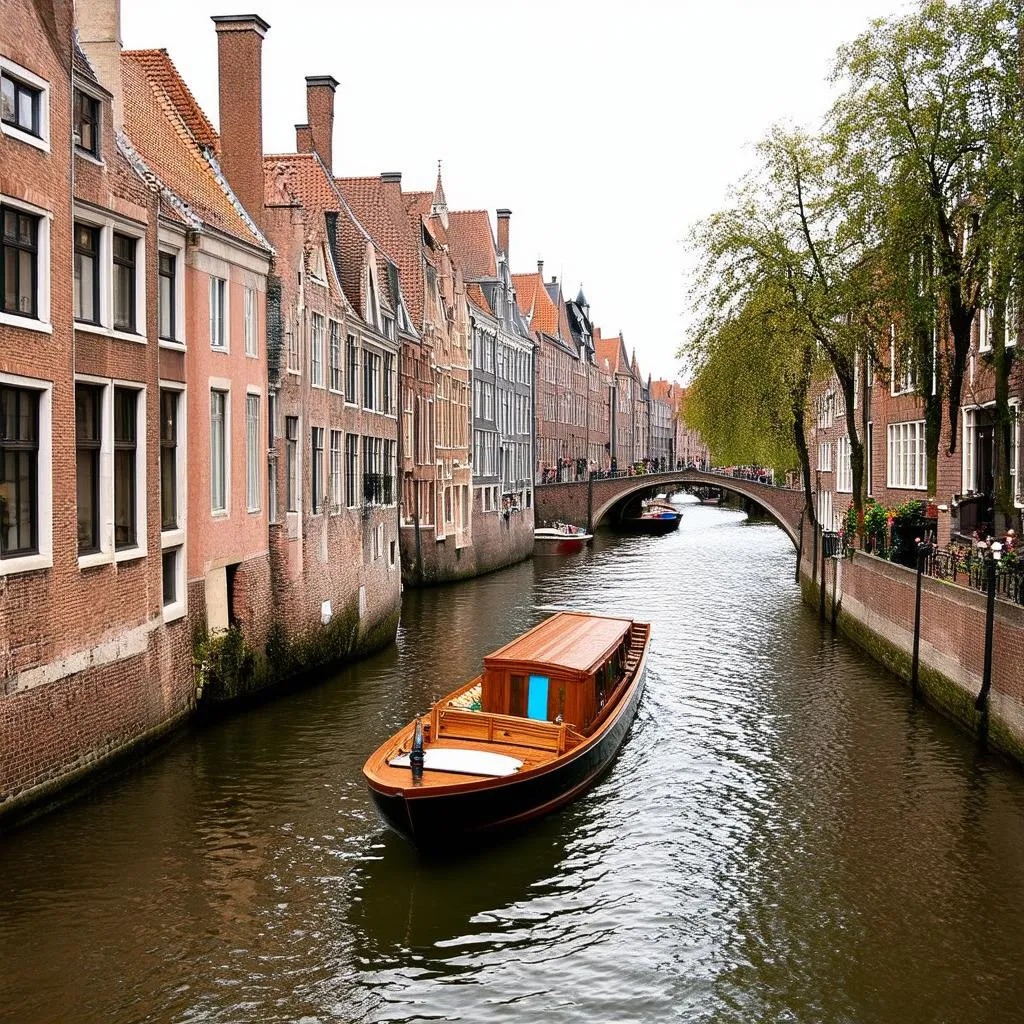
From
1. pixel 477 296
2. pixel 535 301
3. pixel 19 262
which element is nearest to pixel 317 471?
pixel 19 262

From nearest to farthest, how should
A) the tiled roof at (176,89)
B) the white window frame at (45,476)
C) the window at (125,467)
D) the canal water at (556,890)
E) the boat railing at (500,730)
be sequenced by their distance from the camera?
the canal water at (556,890)
the white window frame at (45,476)
the boat railing at (500,730)
the window at (125,467)
the tiled roof at (176,89)

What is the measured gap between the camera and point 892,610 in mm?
27484

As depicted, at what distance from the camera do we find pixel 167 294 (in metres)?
19.8

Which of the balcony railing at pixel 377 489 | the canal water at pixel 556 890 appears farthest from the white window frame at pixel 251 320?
the balcony railing at pixel 377 489

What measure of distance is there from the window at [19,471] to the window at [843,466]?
35129mm

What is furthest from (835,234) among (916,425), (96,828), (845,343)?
(96,828)

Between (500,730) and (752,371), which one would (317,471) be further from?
(752,371)

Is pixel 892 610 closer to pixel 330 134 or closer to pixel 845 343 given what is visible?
pixel 845 343

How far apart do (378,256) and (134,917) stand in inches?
1087

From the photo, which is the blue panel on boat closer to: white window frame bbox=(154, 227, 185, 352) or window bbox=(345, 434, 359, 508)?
white window frame bbox=(154, 227, 185, 352)

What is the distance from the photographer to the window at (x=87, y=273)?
16.7 meters

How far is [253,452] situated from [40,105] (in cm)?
855

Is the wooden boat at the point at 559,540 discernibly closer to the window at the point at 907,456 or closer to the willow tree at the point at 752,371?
the willow tree at the point at 752,371

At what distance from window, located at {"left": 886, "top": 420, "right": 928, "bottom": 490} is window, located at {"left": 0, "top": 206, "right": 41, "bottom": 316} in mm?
25817
